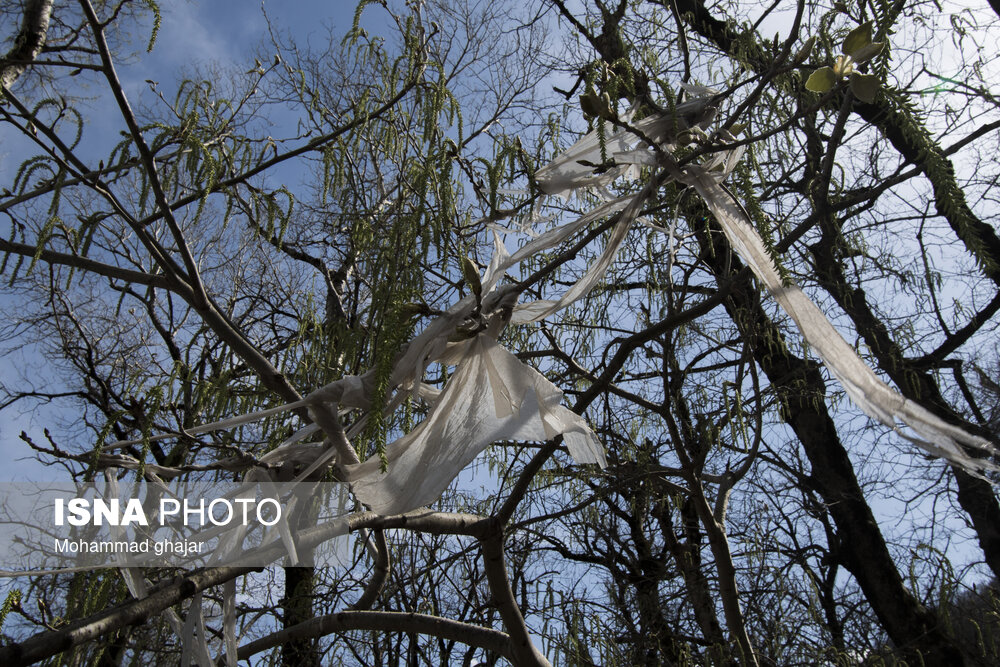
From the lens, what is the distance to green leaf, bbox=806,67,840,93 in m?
0.82

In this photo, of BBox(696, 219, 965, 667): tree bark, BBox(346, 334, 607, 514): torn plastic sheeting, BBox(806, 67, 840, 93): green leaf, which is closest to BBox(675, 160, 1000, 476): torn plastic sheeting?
BBox(806, 67, 840, 93): green leaf

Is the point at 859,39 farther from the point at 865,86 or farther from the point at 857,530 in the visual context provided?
the point at 857,530

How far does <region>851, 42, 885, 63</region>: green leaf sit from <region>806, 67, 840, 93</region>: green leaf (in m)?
0.03

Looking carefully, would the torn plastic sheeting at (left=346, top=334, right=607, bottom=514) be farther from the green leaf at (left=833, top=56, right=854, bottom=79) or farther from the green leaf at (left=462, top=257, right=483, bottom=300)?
the green leaf at (left=833, top=56, right=854, bottom=79)

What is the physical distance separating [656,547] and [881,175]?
1522 millimetres

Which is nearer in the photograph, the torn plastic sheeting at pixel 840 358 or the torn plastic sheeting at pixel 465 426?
the torn plastic sheeting at pixel 840 358

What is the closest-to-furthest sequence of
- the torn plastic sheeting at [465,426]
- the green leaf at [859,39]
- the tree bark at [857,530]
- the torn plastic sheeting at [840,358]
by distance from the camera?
1. the torn plastic sheeting at [840,358]
2. the green leaf at [859,39]
3. the torn plastic sheeting at [465,426]
4. the tree bark at [857,530]

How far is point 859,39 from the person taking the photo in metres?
0.81

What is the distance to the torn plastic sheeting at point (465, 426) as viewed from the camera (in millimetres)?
924

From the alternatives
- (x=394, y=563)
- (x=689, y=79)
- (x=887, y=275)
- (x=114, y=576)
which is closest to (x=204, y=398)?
(x=114, y=576)

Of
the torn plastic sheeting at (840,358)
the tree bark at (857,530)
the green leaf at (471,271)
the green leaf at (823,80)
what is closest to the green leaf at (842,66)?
the green leaf at (823,80)

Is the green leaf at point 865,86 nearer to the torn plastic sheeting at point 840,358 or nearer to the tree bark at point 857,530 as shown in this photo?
the torn plastic sheeting at point 840,358

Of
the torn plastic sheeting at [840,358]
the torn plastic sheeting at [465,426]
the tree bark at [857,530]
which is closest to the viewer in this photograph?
the torn plastic sheeting at [840,358]

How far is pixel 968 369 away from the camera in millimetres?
2744
